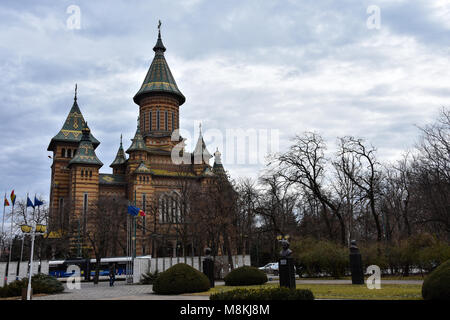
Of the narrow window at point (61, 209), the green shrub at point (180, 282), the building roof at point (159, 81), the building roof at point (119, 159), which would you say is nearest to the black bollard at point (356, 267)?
the green shrub at point (180, 282)

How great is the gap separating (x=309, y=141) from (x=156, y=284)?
1756 cm

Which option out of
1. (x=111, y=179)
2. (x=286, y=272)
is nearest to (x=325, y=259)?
(x=286, y=272)

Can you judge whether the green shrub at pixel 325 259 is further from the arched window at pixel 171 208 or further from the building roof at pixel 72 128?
the building roof at pixel 72 128

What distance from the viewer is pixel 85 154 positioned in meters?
57.8

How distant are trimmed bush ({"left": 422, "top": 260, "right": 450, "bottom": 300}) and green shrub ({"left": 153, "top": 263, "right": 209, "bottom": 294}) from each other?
35.1 feet

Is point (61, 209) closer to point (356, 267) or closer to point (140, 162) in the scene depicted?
point (140, 162)

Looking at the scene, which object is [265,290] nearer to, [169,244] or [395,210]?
[395,210]

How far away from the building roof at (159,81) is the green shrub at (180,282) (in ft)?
162

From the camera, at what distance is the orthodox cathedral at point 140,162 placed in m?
55.9

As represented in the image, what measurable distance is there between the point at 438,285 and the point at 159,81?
60653 millimetres

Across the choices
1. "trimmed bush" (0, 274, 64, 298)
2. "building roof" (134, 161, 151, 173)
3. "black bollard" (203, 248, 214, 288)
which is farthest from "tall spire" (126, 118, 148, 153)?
"black bollard" (203, 248, 214, 288)

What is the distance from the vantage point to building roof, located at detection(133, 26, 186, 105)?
217 feet

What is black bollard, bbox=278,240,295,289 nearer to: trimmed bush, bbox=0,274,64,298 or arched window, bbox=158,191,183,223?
trimmed bush, bbox=0,274,64,298
